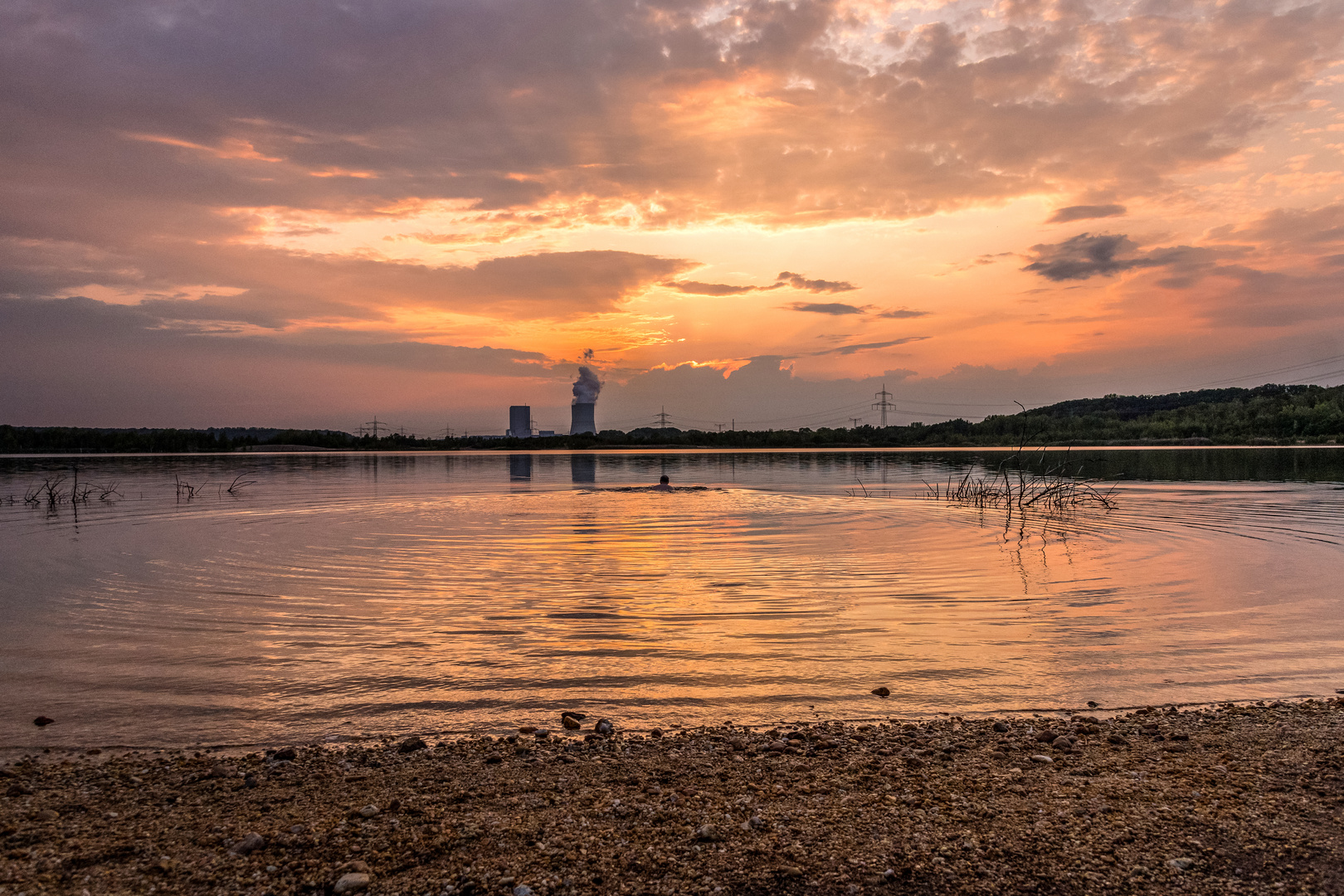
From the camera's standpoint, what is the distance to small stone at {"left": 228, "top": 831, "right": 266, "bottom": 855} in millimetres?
4586

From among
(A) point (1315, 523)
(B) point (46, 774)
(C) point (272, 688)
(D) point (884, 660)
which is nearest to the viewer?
(B) point (46, 774)

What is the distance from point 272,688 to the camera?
8.25 meters

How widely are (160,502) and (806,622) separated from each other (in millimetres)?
33132

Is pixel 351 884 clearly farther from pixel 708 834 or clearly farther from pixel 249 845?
pixel 708 834

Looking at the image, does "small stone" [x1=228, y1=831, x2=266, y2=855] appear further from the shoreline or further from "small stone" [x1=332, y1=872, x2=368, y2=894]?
the shoreline

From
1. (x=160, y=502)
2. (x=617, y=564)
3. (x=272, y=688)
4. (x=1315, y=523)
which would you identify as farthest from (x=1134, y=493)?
(x=160, y=502)

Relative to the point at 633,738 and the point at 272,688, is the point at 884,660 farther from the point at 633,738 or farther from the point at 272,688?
the point at 272,688

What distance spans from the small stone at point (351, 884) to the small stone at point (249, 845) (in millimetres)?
764

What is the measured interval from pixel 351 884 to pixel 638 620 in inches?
283

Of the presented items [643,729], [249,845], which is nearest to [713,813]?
[643,729]

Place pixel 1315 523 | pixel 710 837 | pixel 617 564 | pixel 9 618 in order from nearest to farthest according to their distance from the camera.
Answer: pixel 710 837 < pixel 9 618 < pixel 617 564 < pixel 1315 523

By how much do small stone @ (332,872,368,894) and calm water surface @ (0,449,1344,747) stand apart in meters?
2.84

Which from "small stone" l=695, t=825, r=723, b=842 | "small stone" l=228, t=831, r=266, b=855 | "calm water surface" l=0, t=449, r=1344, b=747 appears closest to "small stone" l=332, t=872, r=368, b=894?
"small stone" l=228, t=831, r=266, b=855

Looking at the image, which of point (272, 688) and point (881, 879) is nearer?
point (881, 879)
